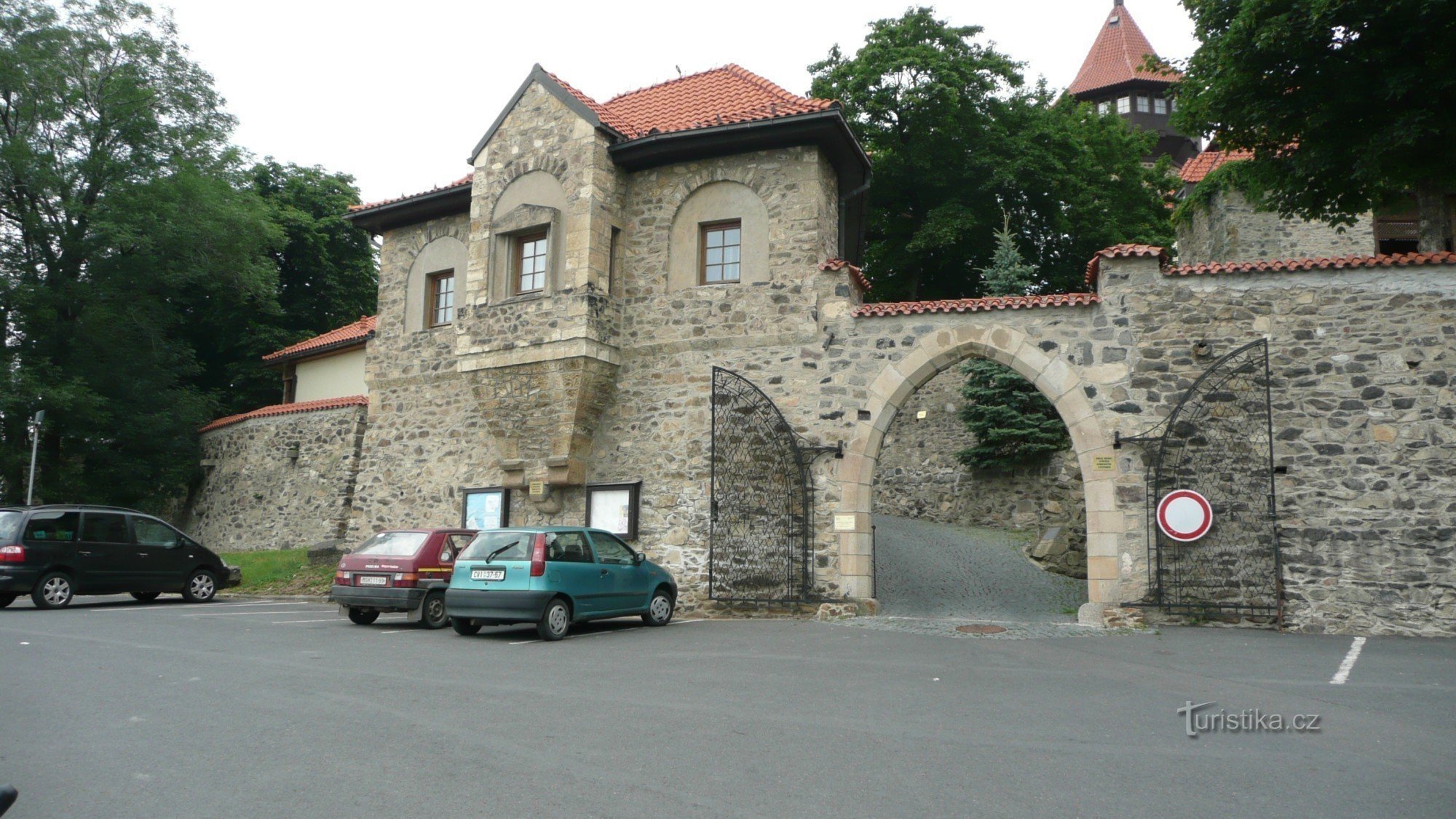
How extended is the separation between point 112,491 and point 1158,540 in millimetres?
25462

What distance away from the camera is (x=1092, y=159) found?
3044 cm

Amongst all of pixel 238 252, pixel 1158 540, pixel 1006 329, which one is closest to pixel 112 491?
pixel 238 252

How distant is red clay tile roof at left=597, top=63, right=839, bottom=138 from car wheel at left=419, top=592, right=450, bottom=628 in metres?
8.27

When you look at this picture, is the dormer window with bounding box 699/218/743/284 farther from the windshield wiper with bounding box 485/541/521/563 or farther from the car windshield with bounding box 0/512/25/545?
the car windshield with bounding box 0/512/25/545

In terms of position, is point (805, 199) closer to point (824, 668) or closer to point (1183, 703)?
point (824, 668)

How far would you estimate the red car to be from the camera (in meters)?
12.8

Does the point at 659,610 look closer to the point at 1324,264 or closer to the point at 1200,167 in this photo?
the point at 1324,264

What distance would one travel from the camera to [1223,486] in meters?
12.9

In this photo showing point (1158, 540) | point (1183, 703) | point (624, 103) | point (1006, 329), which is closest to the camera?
point (1183, 703)

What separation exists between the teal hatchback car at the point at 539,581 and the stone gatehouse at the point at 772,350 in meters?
3.38

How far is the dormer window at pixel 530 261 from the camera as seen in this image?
55.6 ft

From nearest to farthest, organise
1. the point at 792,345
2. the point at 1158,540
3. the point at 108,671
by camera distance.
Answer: the point at 108,671 < the point at 1158,540 < the point at 792,345

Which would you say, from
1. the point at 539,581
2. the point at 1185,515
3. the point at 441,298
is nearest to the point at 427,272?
the point at 441,298

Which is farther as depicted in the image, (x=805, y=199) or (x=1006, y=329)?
(x=805, y=199)
